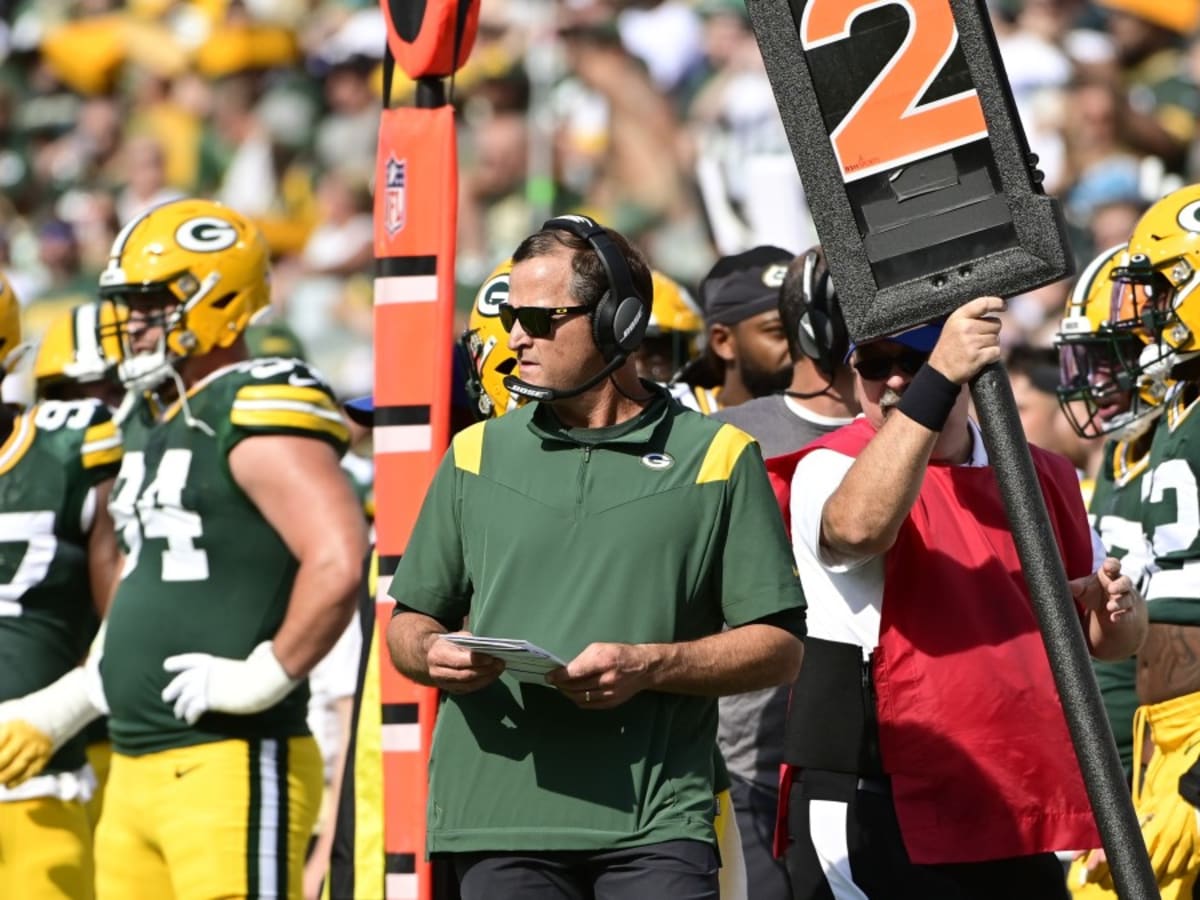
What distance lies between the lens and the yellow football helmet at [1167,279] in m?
5.64

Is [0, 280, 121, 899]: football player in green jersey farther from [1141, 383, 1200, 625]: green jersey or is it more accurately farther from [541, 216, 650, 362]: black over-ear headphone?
[1141, 383, 1200, 625]: green jersey

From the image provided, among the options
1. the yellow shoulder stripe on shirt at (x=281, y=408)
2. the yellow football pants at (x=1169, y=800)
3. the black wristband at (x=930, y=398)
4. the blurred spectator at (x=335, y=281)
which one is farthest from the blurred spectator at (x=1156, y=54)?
the black wristband at (x=930, y=398)

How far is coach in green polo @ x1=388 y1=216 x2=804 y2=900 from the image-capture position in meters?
4.09

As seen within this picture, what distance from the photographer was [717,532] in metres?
4.23

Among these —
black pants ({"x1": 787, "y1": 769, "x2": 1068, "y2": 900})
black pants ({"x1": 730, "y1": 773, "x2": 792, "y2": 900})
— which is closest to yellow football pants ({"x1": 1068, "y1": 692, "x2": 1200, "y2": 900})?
black pants ({"x1": 787, "y1": 769, "x2": 1068, "y2": 900})

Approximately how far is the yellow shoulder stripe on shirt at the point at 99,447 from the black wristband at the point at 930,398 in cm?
312

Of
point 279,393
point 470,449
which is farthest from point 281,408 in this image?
point 470,449

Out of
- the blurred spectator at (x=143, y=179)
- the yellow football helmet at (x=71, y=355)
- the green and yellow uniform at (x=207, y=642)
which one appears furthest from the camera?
the blurred spectator at (x=143, y=179)

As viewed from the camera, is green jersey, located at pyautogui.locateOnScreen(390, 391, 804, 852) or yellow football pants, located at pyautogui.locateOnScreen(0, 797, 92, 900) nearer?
green jersey, located at pyautogui.locateOnScreen(390, 391, 804, 852)

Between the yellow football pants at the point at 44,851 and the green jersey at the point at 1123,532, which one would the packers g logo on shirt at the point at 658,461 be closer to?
the green jersey at the point at 1123,532

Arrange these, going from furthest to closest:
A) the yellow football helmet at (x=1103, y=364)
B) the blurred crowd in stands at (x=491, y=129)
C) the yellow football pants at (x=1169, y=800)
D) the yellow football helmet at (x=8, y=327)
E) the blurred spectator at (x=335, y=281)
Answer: the blurred spectator at (x=335, y=281)
the blurred crowd in stands at (x=491, y=129)
the yellow football helmet at (x=8, y=327)
the yellow football helmet at (x=1103, y=364)
the yellow football pants at (x=1169, y=800)

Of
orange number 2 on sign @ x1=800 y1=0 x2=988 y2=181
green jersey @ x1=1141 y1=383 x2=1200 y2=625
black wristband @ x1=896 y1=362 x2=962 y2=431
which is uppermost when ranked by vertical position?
orange number 2 on sign @ x1=800 y1=0 x2=988 y2=181

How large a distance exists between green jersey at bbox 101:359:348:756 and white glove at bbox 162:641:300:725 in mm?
79

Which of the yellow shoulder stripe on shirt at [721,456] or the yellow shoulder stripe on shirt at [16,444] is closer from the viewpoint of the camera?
the yellow shoulder stripe on shirt at [721,456]
